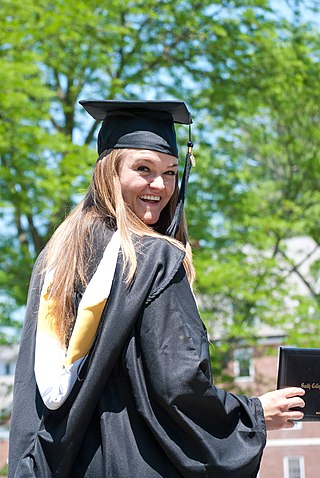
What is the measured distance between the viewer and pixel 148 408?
2.29 metres

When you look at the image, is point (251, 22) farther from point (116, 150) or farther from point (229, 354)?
point (116, 150)

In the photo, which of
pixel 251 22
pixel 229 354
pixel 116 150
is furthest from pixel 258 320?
pixel 116 150

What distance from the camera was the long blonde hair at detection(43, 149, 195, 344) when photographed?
245 cm

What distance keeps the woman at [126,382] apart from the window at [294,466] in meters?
18.9

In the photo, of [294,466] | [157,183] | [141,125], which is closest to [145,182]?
Result: [157,183]

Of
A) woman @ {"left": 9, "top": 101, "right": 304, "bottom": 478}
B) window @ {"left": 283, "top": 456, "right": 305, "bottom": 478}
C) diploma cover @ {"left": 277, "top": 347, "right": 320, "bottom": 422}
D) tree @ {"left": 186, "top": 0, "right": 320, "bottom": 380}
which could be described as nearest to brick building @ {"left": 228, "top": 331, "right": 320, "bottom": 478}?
window @ {"left": 283, "top": 456, "right": 305, "bottom": 478}

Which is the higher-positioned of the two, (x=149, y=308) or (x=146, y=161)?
(x=146, y=161)

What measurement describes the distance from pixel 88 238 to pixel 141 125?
428 mm

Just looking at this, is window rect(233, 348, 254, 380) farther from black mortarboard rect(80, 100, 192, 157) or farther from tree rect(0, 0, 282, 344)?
black mortarboard rect(80, 100, 192, 157)

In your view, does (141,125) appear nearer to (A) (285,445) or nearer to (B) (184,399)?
(B) (184,399)

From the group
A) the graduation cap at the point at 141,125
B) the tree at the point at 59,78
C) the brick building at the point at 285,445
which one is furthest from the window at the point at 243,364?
the graduation cap at the point at 141,125

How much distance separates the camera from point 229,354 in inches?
537

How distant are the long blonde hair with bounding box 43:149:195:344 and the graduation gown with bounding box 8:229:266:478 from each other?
0.10m

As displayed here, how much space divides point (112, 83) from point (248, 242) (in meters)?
3.25
